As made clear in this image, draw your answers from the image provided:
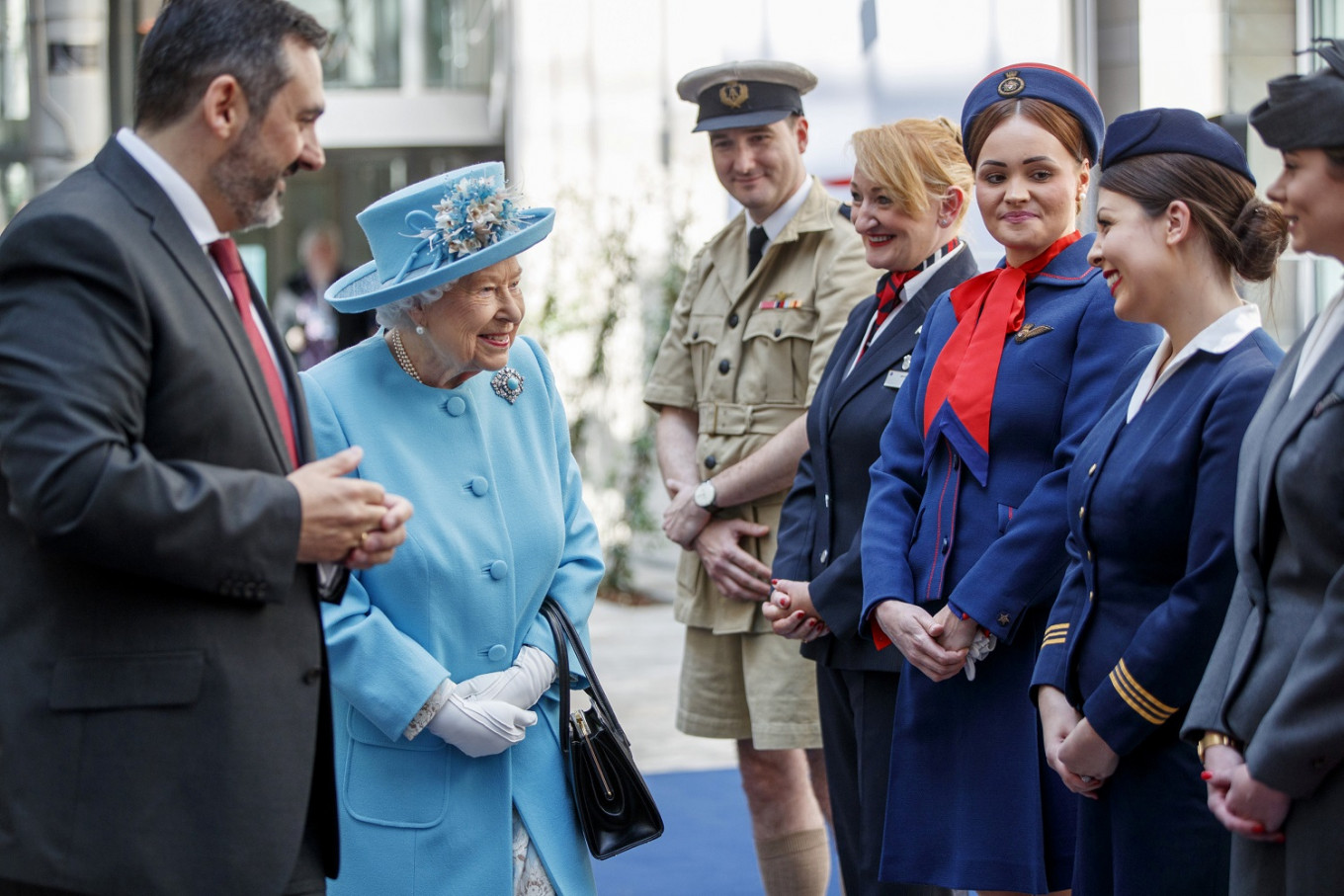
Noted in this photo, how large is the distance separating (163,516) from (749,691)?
6.83 ft

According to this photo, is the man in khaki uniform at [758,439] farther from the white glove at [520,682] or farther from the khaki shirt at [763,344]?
the white glove at [520,682]

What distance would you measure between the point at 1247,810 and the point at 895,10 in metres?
4.19

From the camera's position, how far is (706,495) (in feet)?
11.7

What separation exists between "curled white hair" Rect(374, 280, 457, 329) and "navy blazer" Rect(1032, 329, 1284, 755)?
43.9 inches

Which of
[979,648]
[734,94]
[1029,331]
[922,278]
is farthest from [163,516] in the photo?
[734,94]

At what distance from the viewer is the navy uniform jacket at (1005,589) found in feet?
8.20

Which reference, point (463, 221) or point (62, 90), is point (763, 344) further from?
point (62, 90)

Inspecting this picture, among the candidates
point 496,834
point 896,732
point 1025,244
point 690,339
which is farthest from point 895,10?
point 496,834

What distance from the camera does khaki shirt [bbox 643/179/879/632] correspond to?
11.5ft

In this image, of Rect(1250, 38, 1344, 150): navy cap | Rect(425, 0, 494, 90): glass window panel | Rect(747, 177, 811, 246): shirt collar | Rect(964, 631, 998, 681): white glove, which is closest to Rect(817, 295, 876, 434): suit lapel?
Rect(747, 177, 811, 246): shirt collar

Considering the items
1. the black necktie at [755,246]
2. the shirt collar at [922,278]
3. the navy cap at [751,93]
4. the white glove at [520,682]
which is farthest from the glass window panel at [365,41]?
the white glove at [520,682]

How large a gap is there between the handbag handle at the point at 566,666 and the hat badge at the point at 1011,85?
1249 mm

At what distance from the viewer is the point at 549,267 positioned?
349 inches

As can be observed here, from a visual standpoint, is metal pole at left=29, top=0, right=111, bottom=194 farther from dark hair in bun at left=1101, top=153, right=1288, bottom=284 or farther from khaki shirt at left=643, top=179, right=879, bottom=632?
dark hair in bun at left=1101, top=153, right=1288, bottom=284
